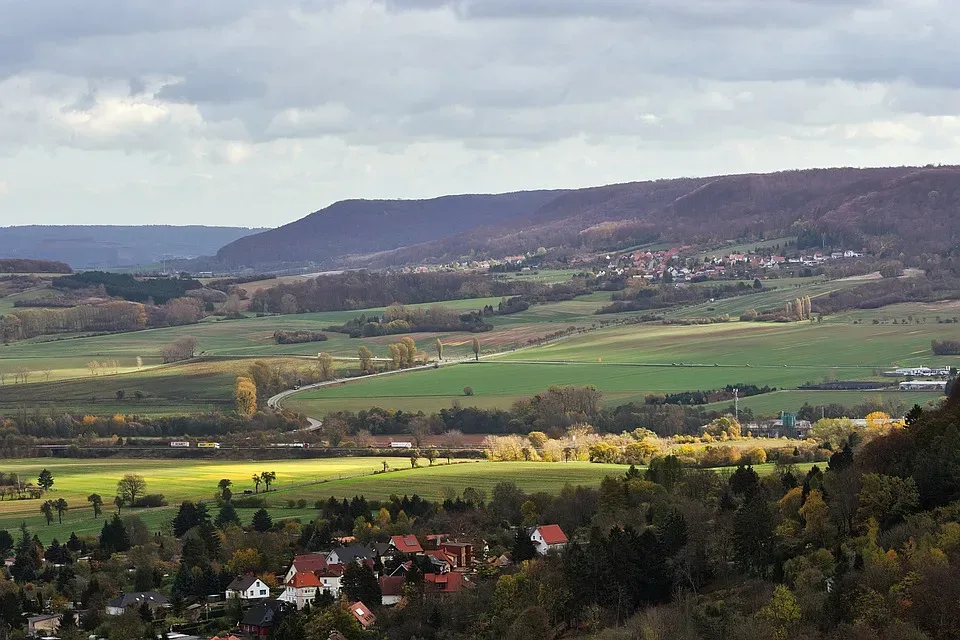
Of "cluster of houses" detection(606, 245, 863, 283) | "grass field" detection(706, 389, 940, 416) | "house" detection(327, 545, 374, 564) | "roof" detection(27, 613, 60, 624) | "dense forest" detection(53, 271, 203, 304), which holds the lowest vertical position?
"grass field" detection(706, 389, 940, 416)

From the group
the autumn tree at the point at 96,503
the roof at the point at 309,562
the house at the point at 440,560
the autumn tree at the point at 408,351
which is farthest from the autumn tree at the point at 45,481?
the autumn tree at the point at 408,351

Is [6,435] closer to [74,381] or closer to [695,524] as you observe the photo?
[74,381]

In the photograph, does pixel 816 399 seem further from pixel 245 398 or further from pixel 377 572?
pixel 377 572

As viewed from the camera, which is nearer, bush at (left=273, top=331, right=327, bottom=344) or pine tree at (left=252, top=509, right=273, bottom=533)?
pine tree at (left=252, top=509, right=273, bottom=533)

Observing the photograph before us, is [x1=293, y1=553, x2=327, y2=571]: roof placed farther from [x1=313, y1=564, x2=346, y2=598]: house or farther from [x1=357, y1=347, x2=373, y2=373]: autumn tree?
[x1=357, y1=347, x2=373, y2=373]: autumn tree

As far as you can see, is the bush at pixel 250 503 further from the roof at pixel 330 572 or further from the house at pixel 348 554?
the roof at pixel 330 572

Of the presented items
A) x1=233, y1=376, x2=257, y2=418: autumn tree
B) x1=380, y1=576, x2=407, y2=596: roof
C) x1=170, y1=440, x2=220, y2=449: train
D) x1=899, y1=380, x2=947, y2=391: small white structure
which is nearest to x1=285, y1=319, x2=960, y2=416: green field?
x1=233, y1=376, x2=257, y2=418: autumn tree
